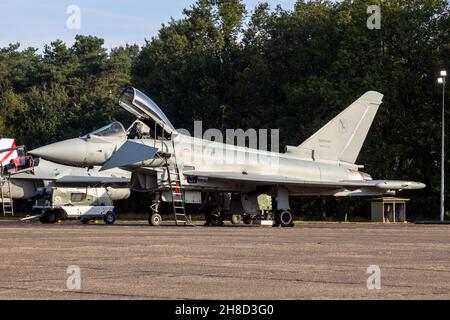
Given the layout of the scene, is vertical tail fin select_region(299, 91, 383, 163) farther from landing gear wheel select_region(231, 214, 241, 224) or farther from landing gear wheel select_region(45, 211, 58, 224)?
landing gear wheel select_region(45, 211, 58, 224)

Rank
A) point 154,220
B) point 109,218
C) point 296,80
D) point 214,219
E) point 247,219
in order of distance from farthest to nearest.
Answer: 1. point 296,80
2. point 109,218
3. point 247,219
4. point 214,219
5. point 154,220

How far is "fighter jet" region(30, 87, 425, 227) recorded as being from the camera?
27.4 metres

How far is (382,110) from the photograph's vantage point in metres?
53.4

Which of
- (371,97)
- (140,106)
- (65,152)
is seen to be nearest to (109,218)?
(65,152)

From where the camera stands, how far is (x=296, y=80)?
62.4 metres

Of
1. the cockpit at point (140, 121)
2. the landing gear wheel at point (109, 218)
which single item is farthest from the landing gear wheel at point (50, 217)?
the cockpit at point (140, 121)

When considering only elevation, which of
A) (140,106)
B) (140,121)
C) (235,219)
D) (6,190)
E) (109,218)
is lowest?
(109,218)

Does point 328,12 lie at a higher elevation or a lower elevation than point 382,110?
higher

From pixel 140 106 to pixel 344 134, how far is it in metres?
7.91

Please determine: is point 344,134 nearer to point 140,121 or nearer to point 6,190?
point 140,121

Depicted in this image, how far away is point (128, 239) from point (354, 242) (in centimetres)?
465
